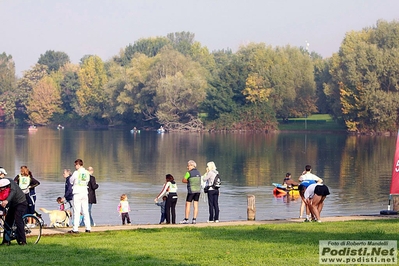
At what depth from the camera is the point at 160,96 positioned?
10869cm

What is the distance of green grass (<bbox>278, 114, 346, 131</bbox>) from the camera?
105m

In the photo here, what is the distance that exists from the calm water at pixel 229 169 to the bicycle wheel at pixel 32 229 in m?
9.60

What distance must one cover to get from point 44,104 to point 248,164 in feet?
302

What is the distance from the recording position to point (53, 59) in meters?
176

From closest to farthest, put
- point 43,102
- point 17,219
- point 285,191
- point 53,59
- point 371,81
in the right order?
point 17,219
point 285,191
point 371,81
point 43,102
point 53,59

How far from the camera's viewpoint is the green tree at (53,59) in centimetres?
17250

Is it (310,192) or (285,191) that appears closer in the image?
(310,192)

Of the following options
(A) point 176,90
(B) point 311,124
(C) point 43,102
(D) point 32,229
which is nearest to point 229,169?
(D) point 32,229

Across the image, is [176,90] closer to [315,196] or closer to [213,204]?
[213,204]

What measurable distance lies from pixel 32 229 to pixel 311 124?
313 feet

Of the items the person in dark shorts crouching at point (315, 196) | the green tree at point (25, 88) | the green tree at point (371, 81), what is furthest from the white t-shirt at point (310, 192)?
the green tree at point (25, 88)

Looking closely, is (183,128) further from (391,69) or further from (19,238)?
(19,238)

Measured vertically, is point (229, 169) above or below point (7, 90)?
below

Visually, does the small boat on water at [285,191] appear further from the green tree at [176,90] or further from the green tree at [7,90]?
the green tree at [7,90]
